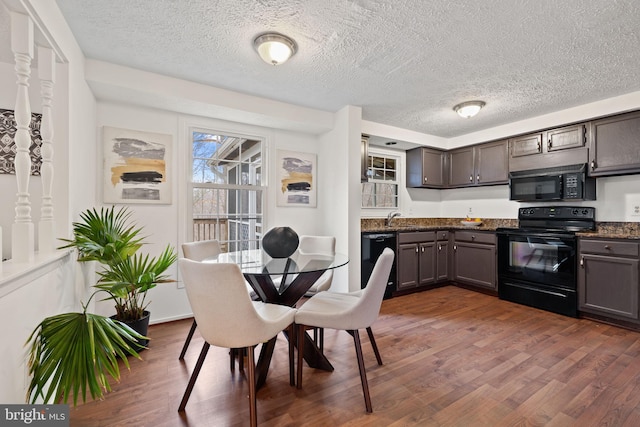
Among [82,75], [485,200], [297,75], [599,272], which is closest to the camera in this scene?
[82,75]

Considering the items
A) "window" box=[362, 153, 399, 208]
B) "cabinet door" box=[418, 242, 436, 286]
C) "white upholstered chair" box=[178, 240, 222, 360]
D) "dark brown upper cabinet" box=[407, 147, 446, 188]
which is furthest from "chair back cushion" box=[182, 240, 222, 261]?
"dark brown upper cabinet" box=[407, 147, 446, 188]

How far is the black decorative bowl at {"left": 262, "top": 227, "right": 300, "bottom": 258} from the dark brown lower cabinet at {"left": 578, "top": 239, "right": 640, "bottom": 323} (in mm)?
3194

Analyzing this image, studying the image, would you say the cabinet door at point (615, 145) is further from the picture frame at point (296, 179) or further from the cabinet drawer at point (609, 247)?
the picture frame at point (296, 179)

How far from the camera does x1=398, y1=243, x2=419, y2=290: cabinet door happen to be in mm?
3953

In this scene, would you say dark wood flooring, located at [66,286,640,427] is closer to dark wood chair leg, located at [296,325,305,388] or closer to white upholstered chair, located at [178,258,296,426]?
dark wood chair leg, located at [296,325,305,388]

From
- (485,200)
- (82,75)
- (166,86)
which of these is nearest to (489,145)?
(485,200)

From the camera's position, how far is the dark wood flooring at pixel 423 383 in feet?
5.33

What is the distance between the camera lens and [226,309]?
4.94ft

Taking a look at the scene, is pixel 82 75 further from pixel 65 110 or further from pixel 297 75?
pixel 297 75

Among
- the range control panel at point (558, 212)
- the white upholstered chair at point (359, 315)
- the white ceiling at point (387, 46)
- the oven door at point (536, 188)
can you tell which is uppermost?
the white ceiling at point (387, 46)

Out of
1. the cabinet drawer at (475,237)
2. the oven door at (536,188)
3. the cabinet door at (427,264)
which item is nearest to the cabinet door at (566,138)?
the oven door at (536,188)

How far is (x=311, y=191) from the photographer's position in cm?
390

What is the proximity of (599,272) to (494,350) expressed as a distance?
65.9 inches
